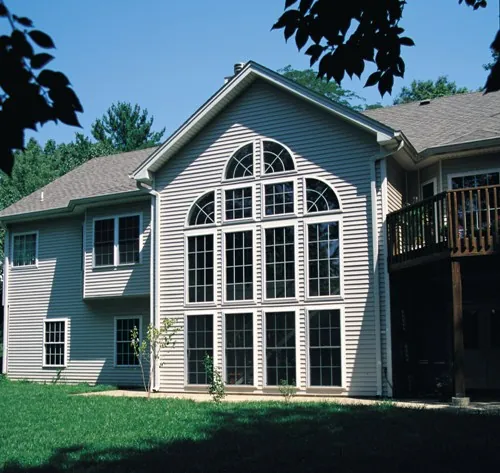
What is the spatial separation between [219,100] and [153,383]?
7545 mm

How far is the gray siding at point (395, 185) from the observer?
55.2 ft

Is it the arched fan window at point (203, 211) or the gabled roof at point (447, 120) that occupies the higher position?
the gabled roof at point (447, 120)

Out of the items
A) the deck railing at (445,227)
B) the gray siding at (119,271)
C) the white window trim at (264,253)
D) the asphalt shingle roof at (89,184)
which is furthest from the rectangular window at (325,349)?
the asphalt shingle roof at (89,184)

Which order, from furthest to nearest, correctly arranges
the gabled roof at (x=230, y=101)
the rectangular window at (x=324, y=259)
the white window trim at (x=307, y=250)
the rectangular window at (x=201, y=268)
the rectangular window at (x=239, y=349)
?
the rectangular window at (x=201, y=268) → the rectangular window at (x=239, y=349) → the rectangular window at (x=324, y=259) → the white window trim at (x=307, y=250) → the gabled roof at (x=230, y=101)

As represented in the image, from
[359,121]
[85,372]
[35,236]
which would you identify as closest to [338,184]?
[359,121]

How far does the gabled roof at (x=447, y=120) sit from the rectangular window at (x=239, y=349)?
19.9 feet

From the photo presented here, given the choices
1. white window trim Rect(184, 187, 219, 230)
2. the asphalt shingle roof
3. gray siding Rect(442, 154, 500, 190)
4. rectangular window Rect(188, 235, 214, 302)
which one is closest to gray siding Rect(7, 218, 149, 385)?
the asphalt shingle roof

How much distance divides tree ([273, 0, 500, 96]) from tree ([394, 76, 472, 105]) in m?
42.2

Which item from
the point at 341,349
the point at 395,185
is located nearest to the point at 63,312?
the point at 341,349

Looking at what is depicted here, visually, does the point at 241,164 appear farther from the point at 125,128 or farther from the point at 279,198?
the point at 125,128

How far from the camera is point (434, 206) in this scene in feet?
48.2

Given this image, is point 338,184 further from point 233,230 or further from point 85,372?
point 85,372

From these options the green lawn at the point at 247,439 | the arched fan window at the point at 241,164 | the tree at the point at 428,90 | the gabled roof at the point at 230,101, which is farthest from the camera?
the tree at the point at 428,90

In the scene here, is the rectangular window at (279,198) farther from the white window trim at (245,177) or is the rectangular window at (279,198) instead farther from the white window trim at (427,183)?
the white window trim at (427,183)
